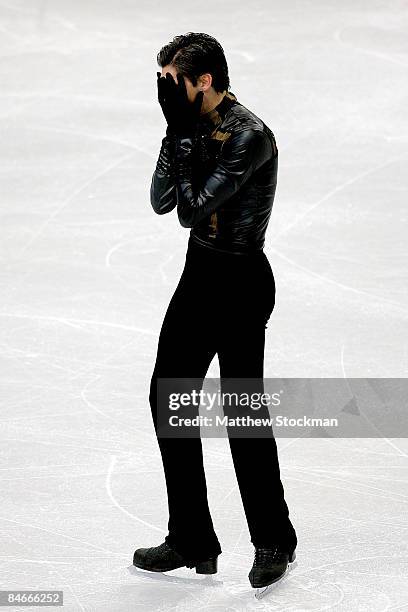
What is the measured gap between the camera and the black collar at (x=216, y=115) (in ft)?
11.1

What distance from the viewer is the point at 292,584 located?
353cm

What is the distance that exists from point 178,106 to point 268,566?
1.39 m

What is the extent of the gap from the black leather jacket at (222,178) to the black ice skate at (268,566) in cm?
92

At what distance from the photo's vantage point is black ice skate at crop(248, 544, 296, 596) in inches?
136

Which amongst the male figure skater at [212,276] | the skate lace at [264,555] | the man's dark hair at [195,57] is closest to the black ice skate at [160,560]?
the male figure skater at [212,276]

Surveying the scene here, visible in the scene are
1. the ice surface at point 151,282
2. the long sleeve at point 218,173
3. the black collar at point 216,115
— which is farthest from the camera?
the ice surface at point 151,282

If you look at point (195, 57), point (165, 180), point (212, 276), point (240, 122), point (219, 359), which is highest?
point (195, 57)

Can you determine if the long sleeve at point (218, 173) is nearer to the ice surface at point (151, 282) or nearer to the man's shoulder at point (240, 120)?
the man's shoulder at point (240, 120)

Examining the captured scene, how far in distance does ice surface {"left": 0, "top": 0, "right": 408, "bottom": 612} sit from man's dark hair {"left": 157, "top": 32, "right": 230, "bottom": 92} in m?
1.52

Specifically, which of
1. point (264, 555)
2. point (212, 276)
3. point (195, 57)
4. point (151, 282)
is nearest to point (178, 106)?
point (195, 57)

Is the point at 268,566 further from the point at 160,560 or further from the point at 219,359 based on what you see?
the point at 219,359

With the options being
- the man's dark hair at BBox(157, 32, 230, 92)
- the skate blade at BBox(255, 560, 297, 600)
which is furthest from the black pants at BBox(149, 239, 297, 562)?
the man's dark hair at BBox(157, 32, 230, 92)

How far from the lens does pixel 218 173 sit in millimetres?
3271

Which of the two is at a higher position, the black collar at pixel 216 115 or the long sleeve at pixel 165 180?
the black collar at pixel 216 115
